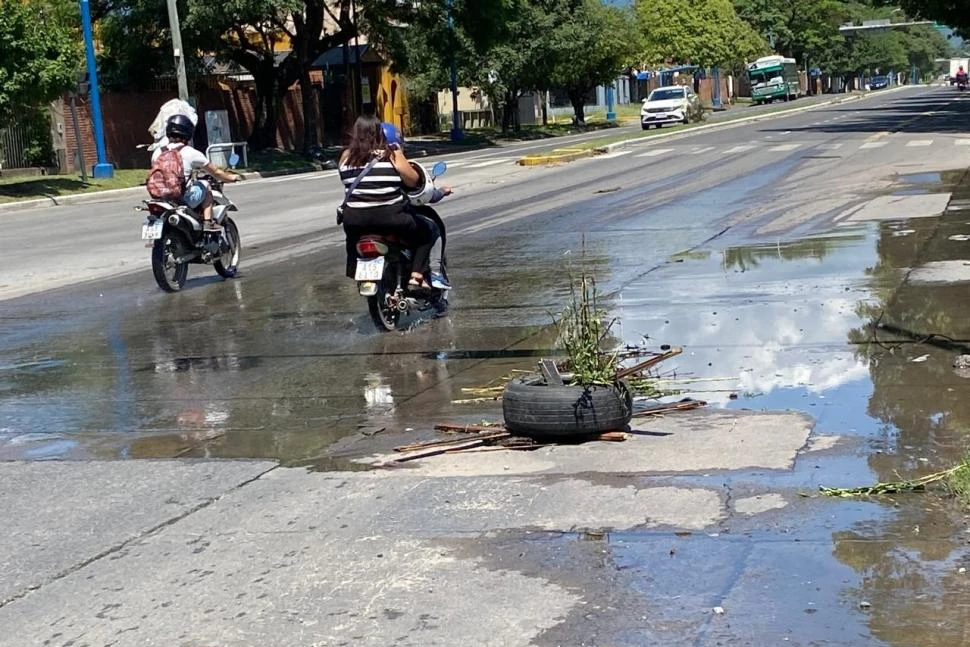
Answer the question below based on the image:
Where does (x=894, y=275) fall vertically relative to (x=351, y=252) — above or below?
below

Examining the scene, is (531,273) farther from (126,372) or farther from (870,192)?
(870,192)

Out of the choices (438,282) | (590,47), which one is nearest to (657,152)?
(438,282)

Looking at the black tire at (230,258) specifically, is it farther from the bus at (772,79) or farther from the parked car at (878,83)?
the parked car at (878,83)

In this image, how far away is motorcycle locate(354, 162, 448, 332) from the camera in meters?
9.94

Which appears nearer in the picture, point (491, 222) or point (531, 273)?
point (531, 273)

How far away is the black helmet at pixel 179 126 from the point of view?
13500mm

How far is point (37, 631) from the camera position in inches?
180

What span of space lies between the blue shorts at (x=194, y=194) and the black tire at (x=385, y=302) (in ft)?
14.3

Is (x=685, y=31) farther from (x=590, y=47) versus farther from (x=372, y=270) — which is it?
(x=372, y=270)

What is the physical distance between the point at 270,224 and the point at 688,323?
13.1m

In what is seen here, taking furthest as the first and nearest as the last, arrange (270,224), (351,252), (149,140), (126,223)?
1. (149,140)
2. (126,223)
3. (270,224)
4. (351,252)

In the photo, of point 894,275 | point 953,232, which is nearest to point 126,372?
point 894,275

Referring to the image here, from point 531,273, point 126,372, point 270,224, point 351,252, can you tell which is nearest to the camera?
point 126,372

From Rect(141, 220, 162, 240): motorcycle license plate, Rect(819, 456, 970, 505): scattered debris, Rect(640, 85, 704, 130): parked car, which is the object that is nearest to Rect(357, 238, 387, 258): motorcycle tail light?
Rect(141, 220, 162, 240): motorcycle license plate
